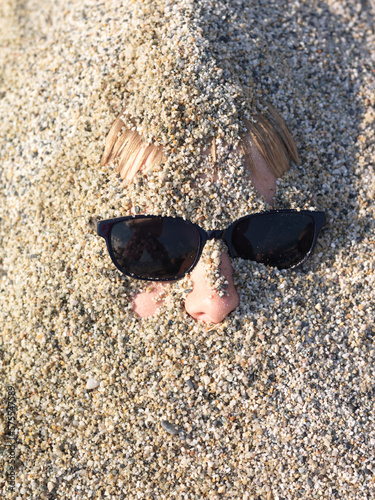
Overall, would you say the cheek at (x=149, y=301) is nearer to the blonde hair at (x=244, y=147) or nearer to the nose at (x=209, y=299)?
the nose at (x=209, y=299)

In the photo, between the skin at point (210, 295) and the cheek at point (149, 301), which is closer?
the skin at point (210, 295)

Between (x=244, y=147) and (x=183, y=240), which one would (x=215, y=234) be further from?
(x=244, y=147)

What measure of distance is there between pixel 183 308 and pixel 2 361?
84cm

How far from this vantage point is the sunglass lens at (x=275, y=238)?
1.76 m

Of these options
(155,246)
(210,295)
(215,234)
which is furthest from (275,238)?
(155,246)

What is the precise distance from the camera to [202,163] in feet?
5.77

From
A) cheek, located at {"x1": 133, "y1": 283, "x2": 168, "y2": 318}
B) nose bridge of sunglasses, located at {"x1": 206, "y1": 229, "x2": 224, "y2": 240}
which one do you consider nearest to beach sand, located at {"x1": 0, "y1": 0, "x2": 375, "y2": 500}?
cheek, located at {"x1": 133, "y1": 283, "x2": 168, "y2": 318}

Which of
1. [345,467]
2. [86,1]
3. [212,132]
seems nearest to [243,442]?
[345,467]

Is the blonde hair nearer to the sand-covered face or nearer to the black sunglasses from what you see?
the sand-covered face

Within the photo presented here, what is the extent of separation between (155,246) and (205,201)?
10.7 inches

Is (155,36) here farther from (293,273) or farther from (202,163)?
(293,273)

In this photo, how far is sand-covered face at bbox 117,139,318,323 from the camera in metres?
1.73

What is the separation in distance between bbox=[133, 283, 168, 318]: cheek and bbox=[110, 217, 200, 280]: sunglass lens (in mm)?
54

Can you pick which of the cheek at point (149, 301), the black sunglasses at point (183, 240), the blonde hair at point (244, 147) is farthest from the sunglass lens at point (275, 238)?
the cheek at point (149, 301)
